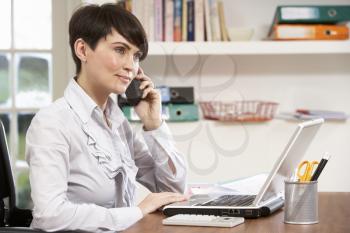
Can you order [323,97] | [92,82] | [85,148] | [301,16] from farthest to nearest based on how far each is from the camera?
1. [323,97]
2. [301,16]
3. [92,82]
4. [85,148]

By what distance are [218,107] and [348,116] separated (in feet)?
2.10

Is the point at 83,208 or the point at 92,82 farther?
the point at 92,82

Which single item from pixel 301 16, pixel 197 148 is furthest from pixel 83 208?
pixel 301 16

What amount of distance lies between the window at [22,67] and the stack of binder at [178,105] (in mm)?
524

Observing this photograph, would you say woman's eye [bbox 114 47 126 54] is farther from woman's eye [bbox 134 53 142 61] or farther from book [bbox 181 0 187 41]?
book [bbox 181 0 187 41]

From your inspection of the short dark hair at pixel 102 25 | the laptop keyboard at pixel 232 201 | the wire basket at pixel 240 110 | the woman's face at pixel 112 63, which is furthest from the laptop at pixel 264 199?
the wire basket at pixel 240 110

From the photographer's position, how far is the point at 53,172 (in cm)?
157

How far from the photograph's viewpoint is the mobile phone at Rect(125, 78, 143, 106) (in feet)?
6.81

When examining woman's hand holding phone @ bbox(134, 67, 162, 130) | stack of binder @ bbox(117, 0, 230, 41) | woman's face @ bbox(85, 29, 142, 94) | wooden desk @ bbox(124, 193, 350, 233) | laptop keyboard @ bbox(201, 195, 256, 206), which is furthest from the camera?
stack of binder @ bbox(117, 0, 230, 41)

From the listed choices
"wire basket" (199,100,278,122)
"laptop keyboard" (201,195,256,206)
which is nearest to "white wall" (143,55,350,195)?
"wire basket" (199,100,278,122)

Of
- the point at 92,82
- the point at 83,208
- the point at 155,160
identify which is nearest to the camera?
the point at 83,208

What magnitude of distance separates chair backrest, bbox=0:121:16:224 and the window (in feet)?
4.63

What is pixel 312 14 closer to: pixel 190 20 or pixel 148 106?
pixel 190 20

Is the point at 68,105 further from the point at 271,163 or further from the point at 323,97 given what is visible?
the point at 323,97
